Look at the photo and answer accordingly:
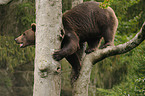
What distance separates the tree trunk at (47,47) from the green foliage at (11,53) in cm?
461

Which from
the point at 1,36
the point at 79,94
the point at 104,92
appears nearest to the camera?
the point at 79,94

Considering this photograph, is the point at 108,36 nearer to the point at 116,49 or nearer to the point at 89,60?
the point at 116,49

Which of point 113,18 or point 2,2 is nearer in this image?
point 2,2

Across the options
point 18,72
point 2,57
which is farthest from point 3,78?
point 2,57

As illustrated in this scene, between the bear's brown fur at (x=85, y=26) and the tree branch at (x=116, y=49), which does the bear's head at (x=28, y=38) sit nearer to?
the bear's brown fur at (x=85, y=26)

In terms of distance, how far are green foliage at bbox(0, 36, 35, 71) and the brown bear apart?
3243mm

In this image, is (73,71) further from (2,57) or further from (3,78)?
(3,78)

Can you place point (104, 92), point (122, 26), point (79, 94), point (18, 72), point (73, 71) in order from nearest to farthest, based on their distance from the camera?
point (79, 94), point (73, 71), point (104, 92), point (122, 26), point (18, 72)

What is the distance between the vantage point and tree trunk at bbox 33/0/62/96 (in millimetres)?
2355

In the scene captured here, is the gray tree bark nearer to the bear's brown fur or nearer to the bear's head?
the bear's brown fur

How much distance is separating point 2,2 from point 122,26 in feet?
16.7

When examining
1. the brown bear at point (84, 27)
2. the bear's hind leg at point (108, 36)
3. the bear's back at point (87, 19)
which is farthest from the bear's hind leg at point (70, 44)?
the bear's hind leg at point (108, 36)

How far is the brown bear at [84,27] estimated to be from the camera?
3279mm

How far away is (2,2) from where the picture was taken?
3.36 meters
